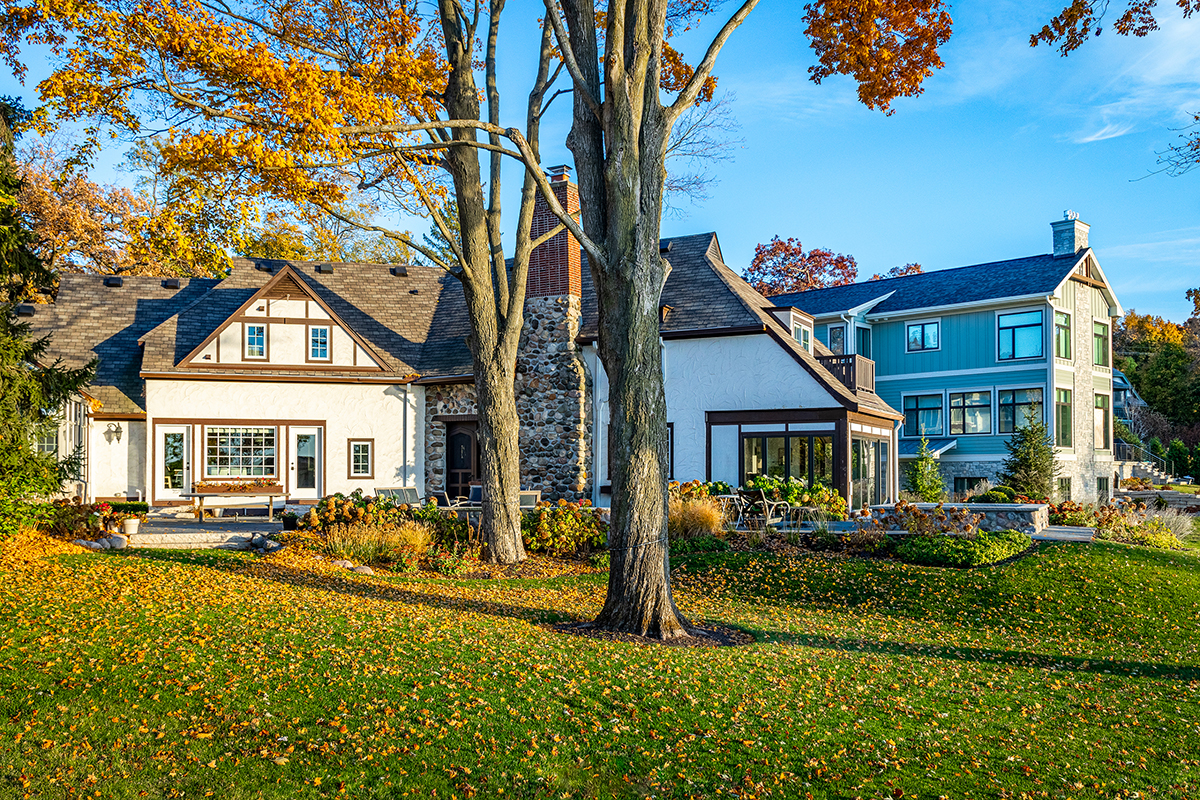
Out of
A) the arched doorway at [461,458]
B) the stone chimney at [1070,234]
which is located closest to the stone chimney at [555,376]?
the arched doorway at [461,458]

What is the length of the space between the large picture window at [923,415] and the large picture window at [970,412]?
0.44 m

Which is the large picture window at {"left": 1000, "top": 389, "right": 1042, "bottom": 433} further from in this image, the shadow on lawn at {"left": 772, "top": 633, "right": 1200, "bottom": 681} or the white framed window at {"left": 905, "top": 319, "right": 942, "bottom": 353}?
the shadow on lawn at {"left": 772, "top": 633, "right": 1200, "bottom": 681}

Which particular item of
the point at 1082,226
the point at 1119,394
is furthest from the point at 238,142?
the point at 1119,394

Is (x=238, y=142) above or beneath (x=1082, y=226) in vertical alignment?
beneath

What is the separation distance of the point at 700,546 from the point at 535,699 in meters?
8.21

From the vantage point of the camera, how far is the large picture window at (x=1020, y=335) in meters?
25.2

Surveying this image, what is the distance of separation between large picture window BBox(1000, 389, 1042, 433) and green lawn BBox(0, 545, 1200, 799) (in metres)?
16.2

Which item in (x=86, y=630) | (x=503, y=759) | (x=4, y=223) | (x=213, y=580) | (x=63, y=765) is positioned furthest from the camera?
(x=4, y=223)

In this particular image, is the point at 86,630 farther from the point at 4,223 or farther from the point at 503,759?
the point at 4,223

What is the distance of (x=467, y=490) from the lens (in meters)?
21.6

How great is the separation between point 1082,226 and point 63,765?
1153 inches

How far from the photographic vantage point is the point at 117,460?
2012 centimetres

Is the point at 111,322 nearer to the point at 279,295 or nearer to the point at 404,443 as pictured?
the point at 279,295

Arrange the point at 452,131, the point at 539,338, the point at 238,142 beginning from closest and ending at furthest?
the point at 238,142
the point at 452,131
the point at 539,338
